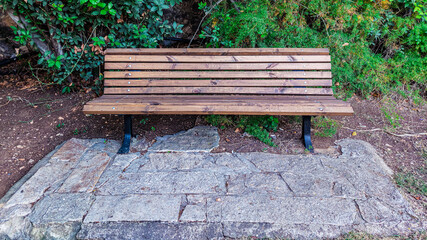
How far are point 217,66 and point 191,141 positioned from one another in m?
0.88

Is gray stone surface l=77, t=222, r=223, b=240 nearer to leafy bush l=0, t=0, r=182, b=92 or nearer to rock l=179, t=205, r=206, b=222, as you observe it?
rock l=179, t=205, r=206, b=222

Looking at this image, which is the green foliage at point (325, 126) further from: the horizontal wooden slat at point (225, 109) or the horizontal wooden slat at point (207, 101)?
the horizontal wooden slat at point (225, 109)

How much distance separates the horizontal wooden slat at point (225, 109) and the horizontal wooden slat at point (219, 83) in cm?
52

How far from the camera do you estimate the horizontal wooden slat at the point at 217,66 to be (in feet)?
11.0

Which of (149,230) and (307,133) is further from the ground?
(307,133)

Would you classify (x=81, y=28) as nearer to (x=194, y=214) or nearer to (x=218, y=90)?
(x=218, y=90)

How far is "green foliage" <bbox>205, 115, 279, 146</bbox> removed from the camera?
346 centimetres

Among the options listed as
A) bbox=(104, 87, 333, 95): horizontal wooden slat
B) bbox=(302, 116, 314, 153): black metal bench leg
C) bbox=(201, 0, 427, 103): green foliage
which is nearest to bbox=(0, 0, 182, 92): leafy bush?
bbox=(201, 0, 427, 103): green foliage

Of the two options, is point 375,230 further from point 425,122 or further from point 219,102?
point 425,122

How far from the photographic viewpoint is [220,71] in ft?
11.2

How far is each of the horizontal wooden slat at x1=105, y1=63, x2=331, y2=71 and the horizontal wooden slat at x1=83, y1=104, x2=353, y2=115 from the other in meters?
0.65

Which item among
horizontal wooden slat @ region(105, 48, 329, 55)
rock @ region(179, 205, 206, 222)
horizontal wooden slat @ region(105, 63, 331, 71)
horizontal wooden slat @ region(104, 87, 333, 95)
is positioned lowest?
rock @ region(179, 205, 206, 222)

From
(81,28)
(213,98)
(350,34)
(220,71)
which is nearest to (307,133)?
(213,98)

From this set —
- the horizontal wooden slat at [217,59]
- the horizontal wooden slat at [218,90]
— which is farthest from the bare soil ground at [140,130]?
the horizontal wooden slat at [217,59]
